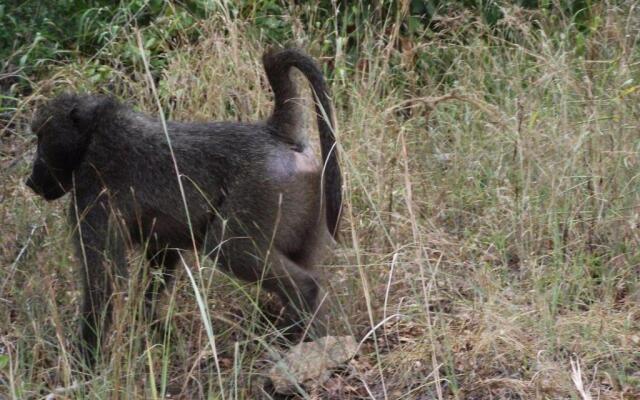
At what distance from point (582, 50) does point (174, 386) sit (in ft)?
9.18

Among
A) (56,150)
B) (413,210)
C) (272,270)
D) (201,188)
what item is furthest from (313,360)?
(56,150)

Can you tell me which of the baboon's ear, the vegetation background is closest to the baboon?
the baboon's ear

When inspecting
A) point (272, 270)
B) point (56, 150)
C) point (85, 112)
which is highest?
point (85, 112)

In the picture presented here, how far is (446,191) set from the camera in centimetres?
459

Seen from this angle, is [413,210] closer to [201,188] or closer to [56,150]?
[201,188]

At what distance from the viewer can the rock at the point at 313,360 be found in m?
3.57

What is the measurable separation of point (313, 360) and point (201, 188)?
0.75m

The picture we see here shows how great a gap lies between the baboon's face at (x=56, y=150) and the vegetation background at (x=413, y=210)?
0.19m

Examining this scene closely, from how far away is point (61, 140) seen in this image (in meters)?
4.03

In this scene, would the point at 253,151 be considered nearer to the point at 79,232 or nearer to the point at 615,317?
the point at 79,232

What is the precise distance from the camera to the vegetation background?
348 centimetres

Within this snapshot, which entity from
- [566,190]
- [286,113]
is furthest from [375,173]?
[566,190]

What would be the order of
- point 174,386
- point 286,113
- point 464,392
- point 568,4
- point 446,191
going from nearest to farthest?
point 464,392 → point 174,386 → point 286,113 → point 446,191 → point 568,4

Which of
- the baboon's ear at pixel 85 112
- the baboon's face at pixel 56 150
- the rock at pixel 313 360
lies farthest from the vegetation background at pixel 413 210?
the baboon's ear at pixel 85 112
